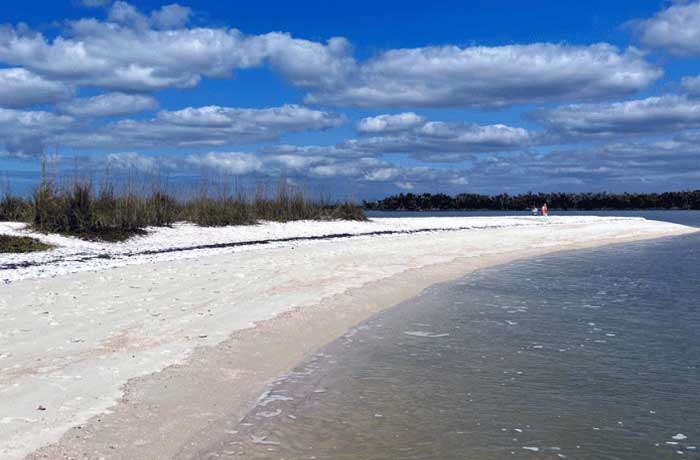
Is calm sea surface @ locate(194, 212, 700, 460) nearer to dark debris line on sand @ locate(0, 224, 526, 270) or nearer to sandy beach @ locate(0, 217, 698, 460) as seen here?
sandy beach @ locate(0, 217, 698, 460)

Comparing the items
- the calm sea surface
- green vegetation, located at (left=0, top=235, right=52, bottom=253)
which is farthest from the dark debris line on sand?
the calm sea surface

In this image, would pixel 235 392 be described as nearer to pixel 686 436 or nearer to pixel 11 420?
pixel 11 420

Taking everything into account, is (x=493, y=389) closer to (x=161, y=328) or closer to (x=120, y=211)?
(x=161, y=328)

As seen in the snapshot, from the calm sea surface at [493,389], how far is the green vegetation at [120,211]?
42.1 feet

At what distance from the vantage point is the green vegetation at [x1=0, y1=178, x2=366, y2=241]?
63.1 ft

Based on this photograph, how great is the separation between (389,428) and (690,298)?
9013 mm

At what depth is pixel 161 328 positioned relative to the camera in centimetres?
737

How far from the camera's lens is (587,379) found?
238 inches

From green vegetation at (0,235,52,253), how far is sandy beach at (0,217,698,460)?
0.60 m

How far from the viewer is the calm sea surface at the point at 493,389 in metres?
4.40

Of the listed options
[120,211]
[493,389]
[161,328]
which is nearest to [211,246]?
[120,211]

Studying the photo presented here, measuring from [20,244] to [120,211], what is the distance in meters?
4.19

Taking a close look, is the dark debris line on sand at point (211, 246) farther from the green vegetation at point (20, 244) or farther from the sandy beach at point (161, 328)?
the green vegetation at point (20, 244)

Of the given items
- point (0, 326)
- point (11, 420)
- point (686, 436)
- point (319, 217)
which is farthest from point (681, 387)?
point (319, 217)
